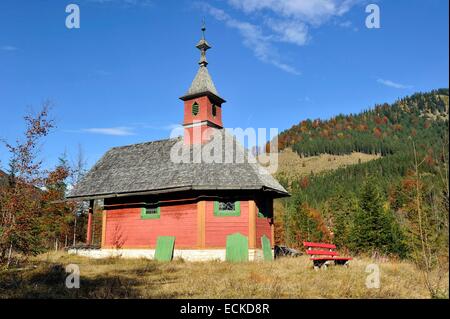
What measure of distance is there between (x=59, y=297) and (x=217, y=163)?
37.4ft

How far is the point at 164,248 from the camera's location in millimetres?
18312

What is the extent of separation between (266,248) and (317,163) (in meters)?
178

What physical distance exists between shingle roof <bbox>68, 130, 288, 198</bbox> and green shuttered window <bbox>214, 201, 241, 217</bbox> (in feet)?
3.19

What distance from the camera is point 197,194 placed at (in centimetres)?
1827

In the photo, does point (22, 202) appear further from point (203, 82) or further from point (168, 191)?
point (203, 82)

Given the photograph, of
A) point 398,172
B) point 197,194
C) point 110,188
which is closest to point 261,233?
point 197,194

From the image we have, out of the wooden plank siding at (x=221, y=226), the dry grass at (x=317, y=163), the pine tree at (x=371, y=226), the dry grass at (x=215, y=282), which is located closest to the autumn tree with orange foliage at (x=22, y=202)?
the dry grass at (x=215, y=282)

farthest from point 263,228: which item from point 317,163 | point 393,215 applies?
point 317,163

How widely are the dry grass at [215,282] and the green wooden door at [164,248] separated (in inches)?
122

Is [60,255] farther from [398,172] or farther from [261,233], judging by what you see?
[398,172]

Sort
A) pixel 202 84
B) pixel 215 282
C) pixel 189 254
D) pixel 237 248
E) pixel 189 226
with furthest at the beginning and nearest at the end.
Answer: pixel 202 84 → pixel 189 226 → pixel 189 254 → pixel 237 248 → pixel 215 282

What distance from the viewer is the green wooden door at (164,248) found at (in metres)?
18.0

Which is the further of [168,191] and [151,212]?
[151,212]

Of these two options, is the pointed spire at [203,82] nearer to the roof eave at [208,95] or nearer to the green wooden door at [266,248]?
the roof eave at [208,95]
